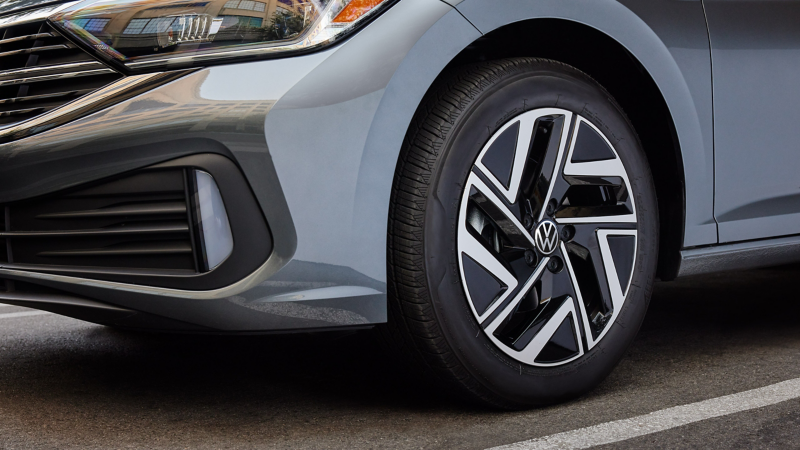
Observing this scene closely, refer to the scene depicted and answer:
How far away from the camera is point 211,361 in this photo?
2580 mm

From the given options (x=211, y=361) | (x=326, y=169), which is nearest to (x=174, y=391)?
(x=211, y=361)

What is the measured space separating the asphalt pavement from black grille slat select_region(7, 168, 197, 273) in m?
0.42

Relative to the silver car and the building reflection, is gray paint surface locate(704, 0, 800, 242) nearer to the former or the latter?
the silver car

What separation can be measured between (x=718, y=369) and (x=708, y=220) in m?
0.49

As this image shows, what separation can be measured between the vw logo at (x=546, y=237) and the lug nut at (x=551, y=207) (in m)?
0.02

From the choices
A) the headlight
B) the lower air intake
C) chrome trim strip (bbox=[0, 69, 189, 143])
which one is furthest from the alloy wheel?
chrome trim strip (bbox=[0, 69, 189, 143])

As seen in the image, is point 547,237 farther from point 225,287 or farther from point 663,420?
point 225,287

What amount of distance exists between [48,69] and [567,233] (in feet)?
4.37

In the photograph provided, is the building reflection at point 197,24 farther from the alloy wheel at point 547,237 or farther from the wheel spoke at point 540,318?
the wheel spoke at point 540,318

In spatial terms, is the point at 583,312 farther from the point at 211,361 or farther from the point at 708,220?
the point at 211,361

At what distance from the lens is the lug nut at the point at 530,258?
198 cm

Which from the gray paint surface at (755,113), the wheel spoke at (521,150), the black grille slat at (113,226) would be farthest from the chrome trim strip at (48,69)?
the gray paint surface at (755,113)

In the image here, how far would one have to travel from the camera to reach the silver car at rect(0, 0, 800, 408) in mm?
1682

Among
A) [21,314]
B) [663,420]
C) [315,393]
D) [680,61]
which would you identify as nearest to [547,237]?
[663,420]
